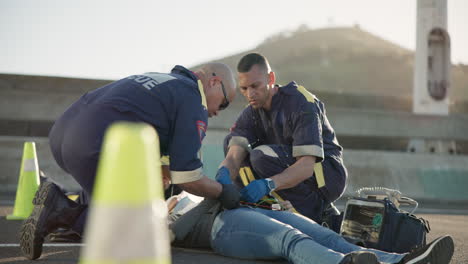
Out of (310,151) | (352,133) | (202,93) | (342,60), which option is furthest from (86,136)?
(342,60)

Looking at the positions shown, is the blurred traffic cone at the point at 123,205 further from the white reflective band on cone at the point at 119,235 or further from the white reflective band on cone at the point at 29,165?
the white reflective band on cone at the point at 29,165

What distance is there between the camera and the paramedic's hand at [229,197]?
4.14 metres

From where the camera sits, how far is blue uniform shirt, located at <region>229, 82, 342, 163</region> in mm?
5109

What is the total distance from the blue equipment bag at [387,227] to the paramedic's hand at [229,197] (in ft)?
2.76

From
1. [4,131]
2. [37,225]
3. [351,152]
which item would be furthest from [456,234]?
[4,131]

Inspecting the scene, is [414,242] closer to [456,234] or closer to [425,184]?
[456,234]

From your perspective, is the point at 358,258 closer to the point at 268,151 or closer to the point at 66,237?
the point at 268,151

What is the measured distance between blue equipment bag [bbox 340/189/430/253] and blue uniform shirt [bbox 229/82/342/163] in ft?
2.40

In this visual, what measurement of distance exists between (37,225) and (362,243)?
2.02 meters

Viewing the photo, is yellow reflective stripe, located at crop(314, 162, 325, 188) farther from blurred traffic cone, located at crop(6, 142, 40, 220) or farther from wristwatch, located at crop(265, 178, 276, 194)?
blurred traffic cone, located at crop(6, 142, 40, 220)

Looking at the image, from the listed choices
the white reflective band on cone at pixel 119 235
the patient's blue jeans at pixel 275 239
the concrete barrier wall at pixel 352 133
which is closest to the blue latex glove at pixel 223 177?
the patient's blue jeans at pixel 275 239

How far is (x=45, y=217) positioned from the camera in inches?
158

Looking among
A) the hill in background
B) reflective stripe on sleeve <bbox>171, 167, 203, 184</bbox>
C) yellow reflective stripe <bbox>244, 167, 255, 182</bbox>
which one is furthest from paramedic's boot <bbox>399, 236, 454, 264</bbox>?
the hill in background

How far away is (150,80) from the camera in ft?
13.3
